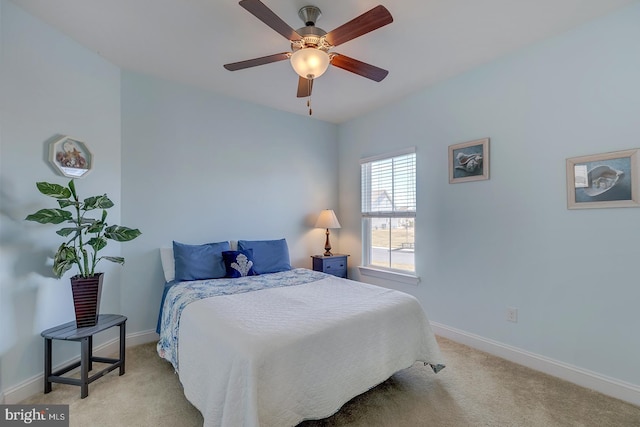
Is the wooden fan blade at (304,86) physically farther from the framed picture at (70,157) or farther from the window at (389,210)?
the framed picture at (70,157)

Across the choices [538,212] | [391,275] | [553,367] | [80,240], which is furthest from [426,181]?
[80,240]

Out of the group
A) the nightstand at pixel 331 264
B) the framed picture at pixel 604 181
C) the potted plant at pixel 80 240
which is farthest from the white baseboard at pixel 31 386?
the framed picture at pixel 604 181

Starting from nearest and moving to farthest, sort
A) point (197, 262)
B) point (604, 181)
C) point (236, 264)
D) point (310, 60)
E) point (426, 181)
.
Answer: point (310, 60) < point (604, 181) < point (197, 262) < point (236, 264) < point (426, 181)

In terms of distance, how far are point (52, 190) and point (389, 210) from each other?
130 inches

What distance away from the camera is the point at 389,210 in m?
3.80

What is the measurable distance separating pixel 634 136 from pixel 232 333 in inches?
117

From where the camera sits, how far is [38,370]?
2137mm

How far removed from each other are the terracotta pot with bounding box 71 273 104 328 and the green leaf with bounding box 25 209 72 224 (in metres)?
0.46

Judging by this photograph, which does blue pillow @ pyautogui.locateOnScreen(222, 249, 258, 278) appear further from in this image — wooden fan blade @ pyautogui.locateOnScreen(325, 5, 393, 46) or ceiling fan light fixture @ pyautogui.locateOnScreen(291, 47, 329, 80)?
wooden fan blade @ pyautogui.locateOnScreen(325, 5, 393, 46)

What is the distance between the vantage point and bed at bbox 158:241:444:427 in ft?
4.77

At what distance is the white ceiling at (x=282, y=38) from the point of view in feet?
6.50

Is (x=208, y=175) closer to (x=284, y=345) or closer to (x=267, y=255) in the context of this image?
(x=267, y=255)

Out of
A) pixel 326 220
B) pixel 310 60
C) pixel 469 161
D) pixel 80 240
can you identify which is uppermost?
pixel 310 60

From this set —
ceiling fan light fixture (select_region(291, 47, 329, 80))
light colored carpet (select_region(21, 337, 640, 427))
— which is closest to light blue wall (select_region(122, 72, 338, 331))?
light colored carpet (select_region(21, 337, 640, 427))
